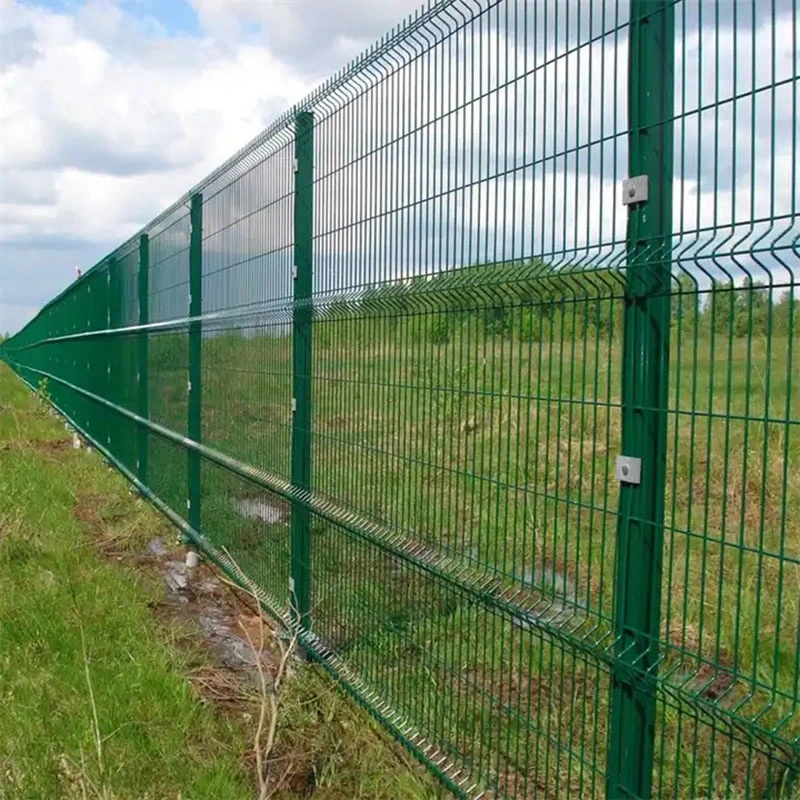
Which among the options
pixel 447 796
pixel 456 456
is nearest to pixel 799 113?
pixel 456 456

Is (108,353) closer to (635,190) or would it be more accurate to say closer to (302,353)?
(302,353)

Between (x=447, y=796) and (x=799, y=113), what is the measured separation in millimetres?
2588

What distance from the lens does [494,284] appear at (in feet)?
11.0

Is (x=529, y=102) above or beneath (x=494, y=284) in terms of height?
above

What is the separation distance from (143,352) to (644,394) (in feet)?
25.6

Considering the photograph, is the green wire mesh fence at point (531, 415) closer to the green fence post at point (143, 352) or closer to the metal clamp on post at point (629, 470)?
the metal clamp on post at point (629, 470)

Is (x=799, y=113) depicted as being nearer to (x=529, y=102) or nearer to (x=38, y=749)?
(x=529, y=102)

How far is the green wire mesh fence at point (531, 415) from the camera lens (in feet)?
8.50

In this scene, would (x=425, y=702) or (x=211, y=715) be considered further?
(x=211, y=715)

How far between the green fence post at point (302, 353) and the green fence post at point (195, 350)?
98.5 inches

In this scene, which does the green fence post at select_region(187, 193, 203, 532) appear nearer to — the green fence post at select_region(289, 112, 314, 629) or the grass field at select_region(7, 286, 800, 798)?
the grass field at select_region(7, 286, 800, 798)

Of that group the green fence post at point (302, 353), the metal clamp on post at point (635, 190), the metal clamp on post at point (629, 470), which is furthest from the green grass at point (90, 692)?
the metal clamp on post at point (635, 190)

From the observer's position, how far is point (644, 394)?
109 inches

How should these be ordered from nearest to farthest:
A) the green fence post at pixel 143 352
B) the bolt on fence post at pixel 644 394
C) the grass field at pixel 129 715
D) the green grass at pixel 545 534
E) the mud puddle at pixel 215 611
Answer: the green grass at pixel 545 534 → the bolt on fence post at pixel 644 394 → the grass field at pixel 129 715 → the mud puddle at pixel 215 611 → the green fence post at pixel 143 352
